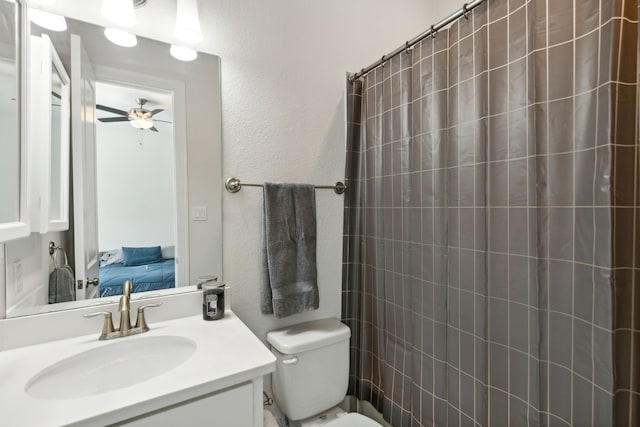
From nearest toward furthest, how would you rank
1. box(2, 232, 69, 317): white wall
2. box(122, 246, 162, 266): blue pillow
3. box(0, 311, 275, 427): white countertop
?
box(0, 311, 275, 427): white countertop
box(2, 232, 69, 317): white wall
box(122, 246, 162, 266): blue pillow

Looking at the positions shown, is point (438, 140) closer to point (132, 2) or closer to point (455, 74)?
point (455, 74)

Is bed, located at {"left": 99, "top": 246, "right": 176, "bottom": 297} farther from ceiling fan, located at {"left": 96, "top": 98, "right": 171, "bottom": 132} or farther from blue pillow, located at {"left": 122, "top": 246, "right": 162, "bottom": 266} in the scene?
ceiling fan, located at {"left": 96, "top": 98, "right": 171, "bottom": 132}

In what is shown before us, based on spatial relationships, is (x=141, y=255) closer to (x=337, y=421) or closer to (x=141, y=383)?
(x=141, y=383)

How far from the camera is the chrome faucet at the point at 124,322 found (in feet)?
3.23

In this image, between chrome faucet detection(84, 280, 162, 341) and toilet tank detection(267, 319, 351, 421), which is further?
toilet tank detection(267, 319, 351, 421)

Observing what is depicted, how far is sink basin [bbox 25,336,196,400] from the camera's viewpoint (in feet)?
2.67

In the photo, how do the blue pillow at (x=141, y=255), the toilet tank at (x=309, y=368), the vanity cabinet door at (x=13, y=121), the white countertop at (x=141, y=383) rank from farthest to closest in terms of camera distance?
the toilet tank at (x=309, y=368)
the blue pillow at (x=141, y=255)
the vanity cabinet door at (x=13, y=121)
the white countertop at (x=141, y=383)

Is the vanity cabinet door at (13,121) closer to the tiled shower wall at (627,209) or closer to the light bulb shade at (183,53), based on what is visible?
the light bulb shade at (183,53)

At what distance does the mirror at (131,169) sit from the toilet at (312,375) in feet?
1.56

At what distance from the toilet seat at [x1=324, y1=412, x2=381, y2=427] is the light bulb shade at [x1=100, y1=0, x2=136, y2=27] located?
1.79 meters

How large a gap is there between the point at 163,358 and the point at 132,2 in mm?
1286

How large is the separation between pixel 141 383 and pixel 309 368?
75 centimetres

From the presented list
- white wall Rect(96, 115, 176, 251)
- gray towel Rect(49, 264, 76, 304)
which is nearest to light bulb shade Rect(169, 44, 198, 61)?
white wall Rect(96, 115, 176, 251)

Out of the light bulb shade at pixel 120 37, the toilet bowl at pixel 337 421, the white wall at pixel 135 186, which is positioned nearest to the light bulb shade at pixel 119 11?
the light bulb shade at pixel 120 37
